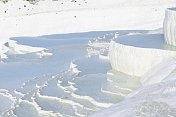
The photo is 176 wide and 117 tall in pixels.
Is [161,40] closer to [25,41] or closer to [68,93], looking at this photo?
[68,93]

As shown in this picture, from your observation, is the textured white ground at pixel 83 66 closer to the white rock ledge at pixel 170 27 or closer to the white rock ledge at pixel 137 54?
the white rock ledge at pixel 137 54

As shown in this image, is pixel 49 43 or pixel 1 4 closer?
pixel 49 43

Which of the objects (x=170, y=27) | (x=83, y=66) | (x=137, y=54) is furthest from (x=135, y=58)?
(x=83, y=66)

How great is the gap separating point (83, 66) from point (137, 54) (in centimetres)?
326

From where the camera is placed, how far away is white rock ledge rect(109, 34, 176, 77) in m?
13.7

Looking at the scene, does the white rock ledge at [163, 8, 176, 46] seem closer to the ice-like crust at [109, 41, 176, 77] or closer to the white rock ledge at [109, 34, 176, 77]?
the white rock ledge at [109, 34, 176, 77]

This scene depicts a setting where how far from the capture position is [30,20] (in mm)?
32312

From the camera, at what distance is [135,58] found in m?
14.1

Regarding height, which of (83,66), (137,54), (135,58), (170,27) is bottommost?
(83,66)

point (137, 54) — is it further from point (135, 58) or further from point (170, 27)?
point (170, 27)

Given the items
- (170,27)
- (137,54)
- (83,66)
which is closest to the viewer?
(137,54)

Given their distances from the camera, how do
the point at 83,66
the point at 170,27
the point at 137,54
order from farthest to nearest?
the point at 83,66
the point at 170,27
the point at 137,54

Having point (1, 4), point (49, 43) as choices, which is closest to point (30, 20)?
point (1, 4)

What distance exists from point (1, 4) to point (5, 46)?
10368 millimetres
